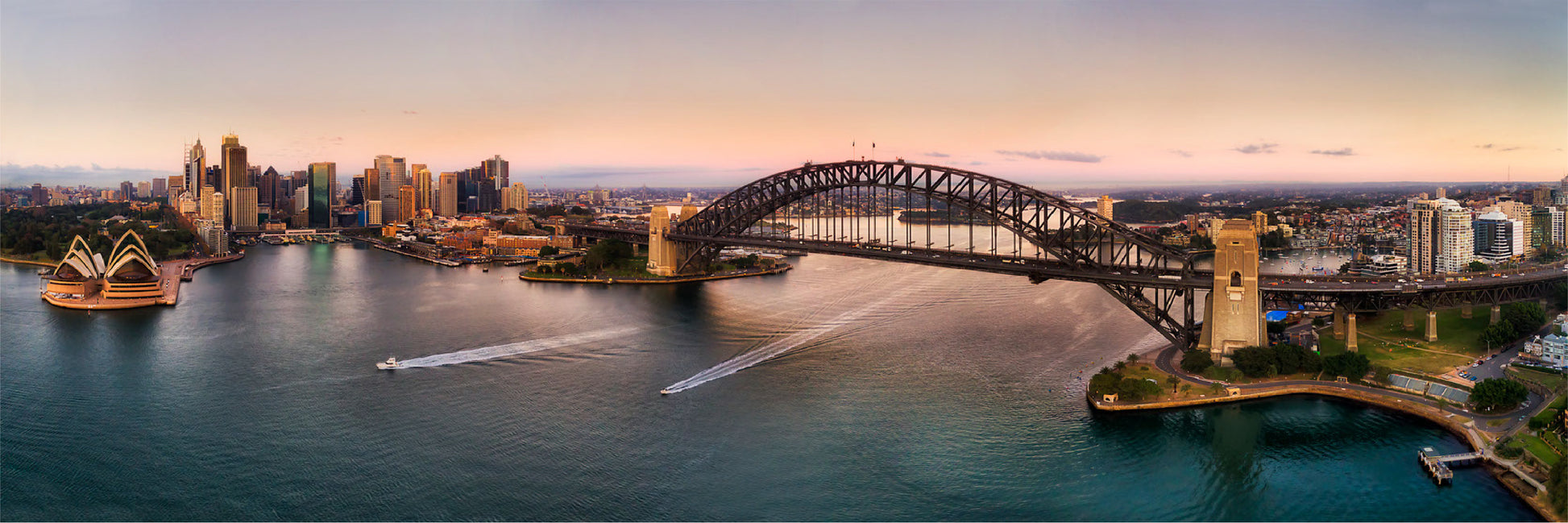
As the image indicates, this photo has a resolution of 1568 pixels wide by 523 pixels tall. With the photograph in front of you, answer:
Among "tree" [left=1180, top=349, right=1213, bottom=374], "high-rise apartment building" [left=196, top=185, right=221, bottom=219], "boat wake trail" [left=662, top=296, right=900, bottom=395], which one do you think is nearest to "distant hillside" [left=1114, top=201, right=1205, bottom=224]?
"boat wake trail" [left=662, top=296, right=900, bottom=395]

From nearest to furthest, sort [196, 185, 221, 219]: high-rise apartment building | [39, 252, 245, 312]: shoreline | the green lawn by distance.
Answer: the green lawn, [39, 252, 245, 312]: shoreline, [196, 185, 221, 219]: high-rise apartment building

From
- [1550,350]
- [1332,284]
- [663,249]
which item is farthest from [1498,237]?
[663,249]

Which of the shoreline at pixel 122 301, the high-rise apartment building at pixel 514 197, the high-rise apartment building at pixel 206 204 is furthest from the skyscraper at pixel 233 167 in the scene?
the shoreline at pixel 122 301

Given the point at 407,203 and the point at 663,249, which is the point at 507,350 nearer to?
the point at 663,249

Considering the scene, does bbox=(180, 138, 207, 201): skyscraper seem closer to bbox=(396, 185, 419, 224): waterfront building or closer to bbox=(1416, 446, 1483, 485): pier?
bbox=(396, 185, 419, 224): waterfront building

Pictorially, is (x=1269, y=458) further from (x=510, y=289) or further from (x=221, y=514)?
(x=510, y=289)

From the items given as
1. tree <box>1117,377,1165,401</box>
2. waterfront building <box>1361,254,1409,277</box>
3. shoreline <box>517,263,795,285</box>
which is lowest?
tree <box>1117,377,1165,401</box>

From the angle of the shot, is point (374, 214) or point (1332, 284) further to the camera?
point (374, 214)
